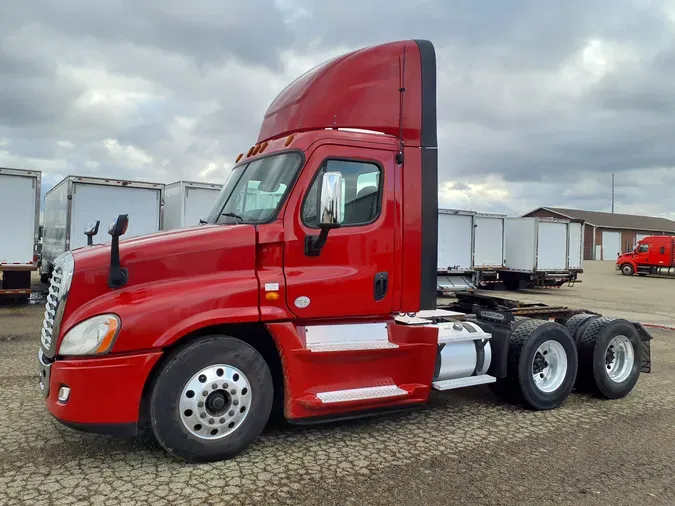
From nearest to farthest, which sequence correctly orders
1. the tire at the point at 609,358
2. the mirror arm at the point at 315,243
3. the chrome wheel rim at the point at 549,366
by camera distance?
the mirror arm at the point at 315,243, the chrome wheel rim at the point at 549,366, the tire at the point at 609,358

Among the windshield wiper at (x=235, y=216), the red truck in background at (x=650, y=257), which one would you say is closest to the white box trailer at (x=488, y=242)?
the windshield wiper at (x=235, y=216)

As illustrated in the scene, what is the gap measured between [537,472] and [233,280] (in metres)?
2.82

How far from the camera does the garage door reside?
209 feet

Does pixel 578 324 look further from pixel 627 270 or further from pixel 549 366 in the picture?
pixel 627 270

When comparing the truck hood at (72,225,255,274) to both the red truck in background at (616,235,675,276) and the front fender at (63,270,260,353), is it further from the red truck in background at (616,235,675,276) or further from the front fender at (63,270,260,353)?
the red truck in background at (616,235,675,276)

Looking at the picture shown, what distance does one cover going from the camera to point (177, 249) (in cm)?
432

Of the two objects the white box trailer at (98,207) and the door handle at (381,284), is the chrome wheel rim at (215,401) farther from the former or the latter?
the white box trailer at (98,207)

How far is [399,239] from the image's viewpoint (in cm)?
506

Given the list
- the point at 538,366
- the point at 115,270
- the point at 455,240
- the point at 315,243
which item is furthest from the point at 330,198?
the point at 455,240

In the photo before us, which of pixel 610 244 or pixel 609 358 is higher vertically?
pixel 610 244

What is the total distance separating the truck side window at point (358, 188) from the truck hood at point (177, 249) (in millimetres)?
884

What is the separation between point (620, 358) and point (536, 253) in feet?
54.9

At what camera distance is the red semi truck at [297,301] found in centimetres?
404

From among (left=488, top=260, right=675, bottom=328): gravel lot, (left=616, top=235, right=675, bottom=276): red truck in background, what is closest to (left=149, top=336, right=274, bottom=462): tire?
(left=488, top=260, right=675, bottom=328): gravel lot
